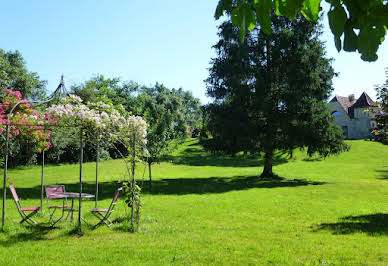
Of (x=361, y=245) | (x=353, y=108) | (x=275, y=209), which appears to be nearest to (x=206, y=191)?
(x=275, y=209)

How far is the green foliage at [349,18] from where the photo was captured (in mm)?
1644

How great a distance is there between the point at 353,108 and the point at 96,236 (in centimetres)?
5603

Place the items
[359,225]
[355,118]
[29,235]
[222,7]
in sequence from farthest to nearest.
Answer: [355,118], [359,225], [29,235], [222,7]

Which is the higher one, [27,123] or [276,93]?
[276,93]

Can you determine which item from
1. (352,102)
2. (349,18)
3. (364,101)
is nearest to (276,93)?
(349,18)

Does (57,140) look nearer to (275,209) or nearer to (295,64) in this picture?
(295,64)

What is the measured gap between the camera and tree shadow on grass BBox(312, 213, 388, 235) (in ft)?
29.8

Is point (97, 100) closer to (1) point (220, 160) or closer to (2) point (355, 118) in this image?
(1) point (220, 160)

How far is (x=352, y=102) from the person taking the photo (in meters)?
59.0

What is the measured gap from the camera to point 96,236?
8141 mm

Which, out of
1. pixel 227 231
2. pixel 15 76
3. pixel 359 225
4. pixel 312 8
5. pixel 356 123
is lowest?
pixel 359 225

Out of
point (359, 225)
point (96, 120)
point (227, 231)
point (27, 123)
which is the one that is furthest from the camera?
point (27, 123)

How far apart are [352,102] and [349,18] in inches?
2504

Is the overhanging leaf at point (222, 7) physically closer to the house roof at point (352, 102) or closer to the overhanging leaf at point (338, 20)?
the overhanging leaf at point (338, 20)
